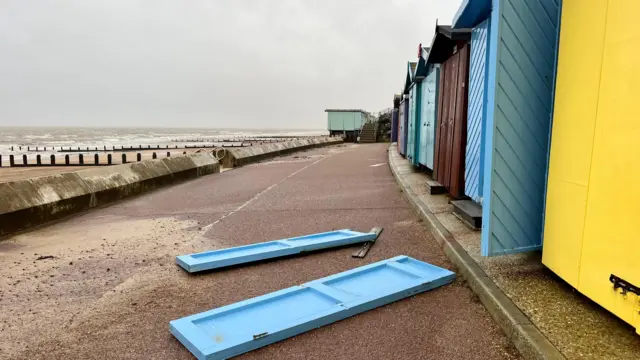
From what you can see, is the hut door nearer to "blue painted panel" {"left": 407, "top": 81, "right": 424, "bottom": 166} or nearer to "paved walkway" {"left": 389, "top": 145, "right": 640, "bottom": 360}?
"paved walkway" {"left": 389, "top": 145, "right": 640, "bottom": 360}

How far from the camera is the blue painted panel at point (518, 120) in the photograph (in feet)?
12.4

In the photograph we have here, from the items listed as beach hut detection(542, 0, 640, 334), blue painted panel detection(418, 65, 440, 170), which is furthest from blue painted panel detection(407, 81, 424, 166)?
beach hut detection(542, 0, 640, 334)

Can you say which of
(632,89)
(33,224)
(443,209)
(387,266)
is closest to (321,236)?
(387,266)

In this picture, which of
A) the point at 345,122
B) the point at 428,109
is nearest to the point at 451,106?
the point at 428,109

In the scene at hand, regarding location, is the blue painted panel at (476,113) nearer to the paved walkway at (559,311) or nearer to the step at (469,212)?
the step at (469,212)

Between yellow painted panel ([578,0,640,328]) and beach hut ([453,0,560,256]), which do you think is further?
beach hut ([453,0,560,256])

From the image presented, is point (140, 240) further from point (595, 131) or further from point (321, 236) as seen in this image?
point (595, 131)

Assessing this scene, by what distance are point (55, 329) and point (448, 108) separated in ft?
22.0

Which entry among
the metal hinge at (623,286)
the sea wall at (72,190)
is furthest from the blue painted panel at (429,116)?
the sea wall at (72,190)

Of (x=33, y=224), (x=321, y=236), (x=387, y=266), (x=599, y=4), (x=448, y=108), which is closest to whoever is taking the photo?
(x=599, y=4)

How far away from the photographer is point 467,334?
306cm

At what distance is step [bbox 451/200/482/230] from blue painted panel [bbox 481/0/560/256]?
1.30 metres

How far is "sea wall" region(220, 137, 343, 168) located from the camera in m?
16.5

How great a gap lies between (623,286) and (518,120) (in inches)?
69.2
